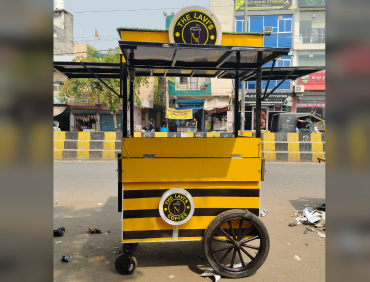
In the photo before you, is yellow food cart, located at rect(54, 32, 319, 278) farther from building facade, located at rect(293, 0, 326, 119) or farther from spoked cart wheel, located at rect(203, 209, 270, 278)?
building facade, located at rect(293, 0, 326, 119)

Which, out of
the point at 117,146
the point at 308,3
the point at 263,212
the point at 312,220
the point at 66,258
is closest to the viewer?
the point at 66,258

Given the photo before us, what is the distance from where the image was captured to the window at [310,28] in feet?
78.4

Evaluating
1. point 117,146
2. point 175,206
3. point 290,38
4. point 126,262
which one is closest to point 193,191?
point 175,206

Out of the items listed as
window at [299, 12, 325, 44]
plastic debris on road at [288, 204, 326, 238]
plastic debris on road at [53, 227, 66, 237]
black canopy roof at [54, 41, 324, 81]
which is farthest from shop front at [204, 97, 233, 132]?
plastic debris on road at [53, 227, 66, 237]

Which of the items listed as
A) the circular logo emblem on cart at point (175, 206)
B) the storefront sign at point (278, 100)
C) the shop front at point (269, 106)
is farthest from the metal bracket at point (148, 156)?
the storefront sign at point (278, 100)

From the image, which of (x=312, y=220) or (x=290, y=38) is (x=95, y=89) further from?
(x=312, y=220)

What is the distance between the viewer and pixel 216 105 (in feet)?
76.0

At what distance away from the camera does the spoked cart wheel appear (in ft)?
10.5

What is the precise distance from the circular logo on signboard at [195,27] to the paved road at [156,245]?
106 inches

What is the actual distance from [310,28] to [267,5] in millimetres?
4065

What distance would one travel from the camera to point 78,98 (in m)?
21.3
